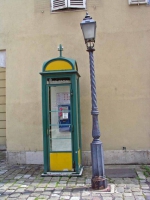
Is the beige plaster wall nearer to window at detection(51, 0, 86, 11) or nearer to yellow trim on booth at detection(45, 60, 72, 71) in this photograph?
window at detection(51, 0, 86, 11)

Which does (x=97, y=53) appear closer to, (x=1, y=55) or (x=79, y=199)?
(x=1, y=55)

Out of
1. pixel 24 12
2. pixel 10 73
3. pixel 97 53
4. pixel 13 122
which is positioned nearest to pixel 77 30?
pixel 97 53

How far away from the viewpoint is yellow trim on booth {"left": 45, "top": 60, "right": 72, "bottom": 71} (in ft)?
18.5

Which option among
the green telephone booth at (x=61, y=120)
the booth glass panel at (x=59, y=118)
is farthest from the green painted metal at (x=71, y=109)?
the booth glass panel at (x=59, y=118)

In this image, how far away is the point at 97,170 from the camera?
4.64 metres

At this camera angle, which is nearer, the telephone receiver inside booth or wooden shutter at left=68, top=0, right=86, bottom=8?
the telephone receiver inside booth

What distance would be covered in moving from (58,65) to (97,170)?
257 cm

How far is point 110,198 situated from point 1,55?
5.05 meters

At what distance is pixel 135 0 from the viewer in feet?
21.5

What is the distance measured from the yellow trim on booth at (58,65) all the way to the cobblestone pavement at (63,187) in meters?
2.55

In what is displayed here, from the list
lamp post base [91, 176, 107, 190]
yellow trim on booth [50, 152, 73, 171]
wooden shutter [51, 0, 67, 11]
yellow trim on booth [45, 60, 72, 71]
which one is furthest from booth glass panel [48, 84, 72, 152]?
wooden shutter [51, 0, 67, 11]

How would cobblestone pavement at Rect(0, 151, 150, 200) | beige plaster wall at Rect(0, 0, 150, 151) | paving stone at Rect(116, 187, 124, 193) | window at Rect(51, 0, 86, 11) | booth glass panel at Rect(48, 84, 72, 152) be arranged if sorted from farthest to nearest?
window at Rect(51, 0, 86, 11) < beige plaster wall at Rect(0, 0, 150, 151) < booth glass panel at Rect(48, 84, 72, 152) < paving stone at Rect(116, 187, 124, 193) < cobblestone pavement at Rect(0, 151, 150, 200)

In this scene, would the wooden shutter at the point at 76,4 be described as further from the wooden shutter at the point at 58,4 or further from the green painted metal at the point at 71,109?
the green painted metal at the point at 71,109

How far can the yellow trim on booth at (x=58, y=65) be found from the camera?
5.63 metres
